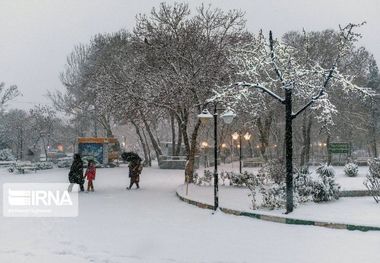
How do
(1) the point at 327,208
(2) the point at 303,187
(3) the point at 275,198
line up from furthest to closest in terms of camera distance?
1. (2) the point at 303,187
2. (3) the point at 275,198
3. (1) the point at 327,208

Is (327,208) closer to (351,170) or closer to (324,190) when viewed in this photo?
(324,190)

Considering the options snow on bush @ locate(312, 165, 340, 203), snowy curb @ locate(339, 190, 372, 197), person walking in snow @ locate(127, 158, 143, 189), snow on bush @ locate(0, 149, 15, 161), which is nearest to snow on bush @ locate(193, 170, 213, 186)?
person walking in snow @ locate(127, 158, 143, 189)

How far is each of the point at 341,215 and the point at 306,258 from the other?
4525 millimetres

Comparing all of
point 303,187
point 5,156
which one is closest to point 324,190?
point 303,187

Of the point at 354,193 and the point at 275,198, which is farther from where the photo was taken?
the point at 354,193

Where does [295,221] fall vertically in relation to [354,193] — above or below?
below

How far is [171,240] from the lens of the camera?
10.0 m

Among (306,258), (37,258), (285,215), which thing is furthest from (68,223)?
(306,258)

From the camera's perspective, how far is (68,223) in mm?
12469

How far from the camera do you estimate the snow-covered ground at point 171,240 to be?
28.0 feet

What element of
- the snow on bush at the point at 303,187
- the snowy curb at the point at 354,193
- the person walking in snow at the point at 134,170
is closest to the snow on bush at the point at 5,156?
the person walking in snow at the point at 134,170

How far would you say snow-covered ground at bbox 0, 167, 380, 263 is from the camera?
8523 millimetres

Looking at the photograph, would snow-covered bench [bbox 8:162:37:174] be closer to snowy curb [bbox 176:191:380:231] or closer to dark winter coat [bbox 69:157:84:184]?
dark winter coat [bbox 69:157:84:184]

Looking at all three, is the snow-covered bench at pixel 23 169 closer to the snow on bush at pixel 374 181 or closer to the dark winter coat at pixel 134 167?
the dark winter coat at pixel 134 167
